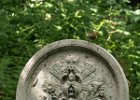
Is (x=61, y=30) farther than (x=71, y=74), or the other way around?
(x=61, y=30)

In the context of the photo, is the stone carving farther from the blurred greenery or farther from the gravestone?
the blurred greenery

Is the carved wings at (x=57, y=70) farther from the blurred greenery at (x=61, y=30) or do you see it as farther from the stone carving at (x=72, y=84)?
the blurred greenery at (x=61, y=30)

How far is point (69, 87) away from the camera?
3.60 metres

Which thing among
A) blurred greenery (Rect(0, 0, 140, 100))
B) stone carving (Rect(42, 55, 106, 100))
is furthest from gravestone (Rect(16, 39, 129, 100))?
blurred greenery (Rect(0, 0, 140, 100))

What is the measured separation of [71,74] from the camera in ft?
11.9

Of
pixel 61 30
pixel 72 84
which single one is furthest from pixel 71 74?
pixel 61 30

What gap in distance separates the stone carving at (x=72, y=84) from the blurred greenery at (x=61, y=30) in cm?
129

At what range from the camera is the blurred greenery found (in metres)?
5.18

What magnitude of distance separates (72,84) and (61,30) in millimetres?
1810

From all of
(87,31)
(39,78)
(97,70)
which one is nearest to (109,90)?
(97,70)

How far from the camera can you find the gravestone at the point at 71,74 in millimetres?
3576

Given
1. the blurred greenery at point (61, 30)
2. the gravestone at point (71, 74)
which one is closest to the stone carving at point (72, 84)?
the gravestone at point (71, 74)

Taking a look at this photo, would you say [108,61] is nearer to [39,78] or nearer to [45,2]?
[39,78]

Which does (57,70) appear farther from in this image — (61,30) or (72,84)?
(61,30)
